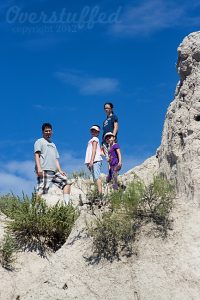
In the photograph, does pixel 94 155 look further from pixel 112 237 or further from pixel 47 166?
pixel 112 237

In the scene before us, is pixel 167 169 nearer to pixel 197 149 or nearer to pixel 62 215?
pixel 197 149

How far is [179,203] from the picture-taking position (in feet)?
27.2

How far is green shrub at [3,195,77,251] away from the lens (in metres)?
9.41

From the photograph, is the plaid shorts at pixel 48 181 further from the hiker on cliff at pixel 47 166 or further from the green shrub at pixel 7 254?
the green shrub at pixel 7 254

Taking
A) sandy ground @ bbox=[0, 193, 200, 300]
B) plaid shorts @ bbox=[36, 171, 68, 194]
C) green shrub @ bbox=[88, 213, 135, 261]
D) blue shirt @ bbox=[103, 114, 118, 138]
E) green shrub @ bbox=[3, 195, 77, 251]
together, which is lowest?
sandy ground @ bbox=[0, 193, 200, 300]

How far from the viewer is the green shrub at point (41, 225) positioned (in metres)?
9.41

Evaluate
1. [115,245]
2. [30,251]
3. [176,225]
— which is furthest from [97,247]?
[30,251]

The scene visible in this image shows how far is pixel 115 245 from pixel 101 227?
0.33 m

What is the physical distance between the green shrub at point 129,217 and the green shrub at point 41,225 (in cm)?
132

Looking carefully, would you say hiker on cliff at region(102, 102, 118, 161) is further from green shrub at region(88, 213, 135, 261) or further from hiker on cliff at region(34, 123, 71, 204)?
green shrub at region(88, 213, 135, 261)

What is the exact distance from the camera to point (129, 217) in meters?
8.12

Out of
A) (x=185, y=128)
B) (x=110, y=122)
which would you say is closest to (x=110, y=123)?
(x=110, y=122)

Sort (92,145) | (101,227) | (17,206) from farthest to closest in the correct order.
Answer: (92,145), (17,206), (101,227)

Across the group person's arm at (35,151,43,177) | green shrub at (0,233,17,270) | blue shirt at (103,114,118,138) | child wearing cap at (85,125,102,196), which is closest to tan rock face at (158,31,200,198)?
child wearing cap at (85,125,102,196)
